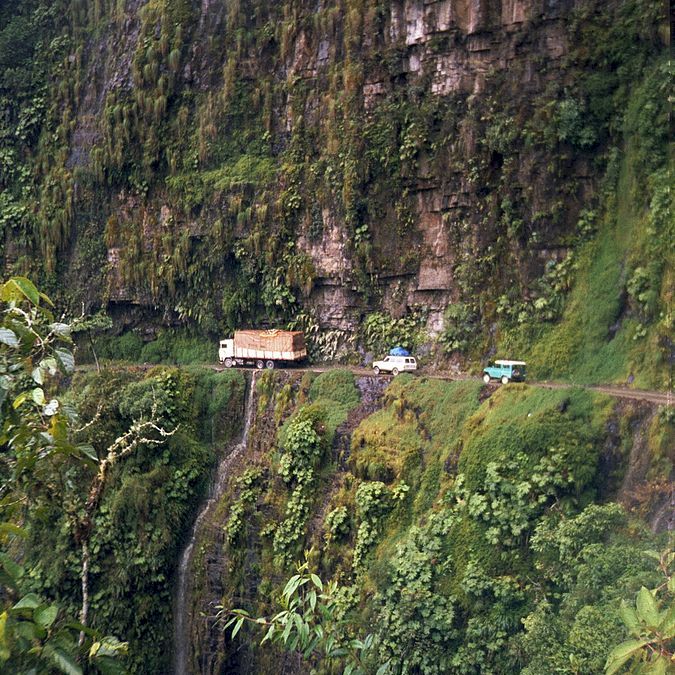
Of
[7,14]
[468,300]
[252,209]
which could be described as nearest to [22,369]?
[468,300]

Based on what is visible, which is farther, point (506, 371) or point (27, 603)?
point (506, 371)

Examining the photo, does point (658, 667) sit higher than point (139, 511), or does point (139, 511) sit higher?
point (658, 667)

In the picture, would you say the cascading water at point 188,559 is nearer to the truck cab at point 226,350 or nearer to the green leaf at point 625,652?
the truck cab at point 226,350

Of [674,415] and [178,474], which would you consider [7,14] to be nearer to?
[178,474]

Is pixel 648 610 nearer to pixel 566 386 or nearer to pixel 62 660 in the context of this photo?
pixel 62 660

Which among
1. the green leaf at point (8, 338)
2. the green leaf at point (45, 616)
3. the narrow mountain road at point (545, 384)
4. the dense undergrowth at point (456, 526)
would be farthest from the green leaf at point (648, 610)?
the narrow mountain road at point (545, 384)

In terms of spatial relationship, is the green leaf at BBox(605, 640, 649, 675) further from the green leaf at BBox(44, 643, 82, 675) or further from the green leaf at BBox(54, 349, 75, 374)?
the green leaf at BBox(54, 349, 75, 374)

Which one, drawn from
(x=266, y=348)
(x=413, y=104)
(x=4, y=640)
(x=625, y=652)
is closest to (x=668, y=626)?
(x=625, y=652)
